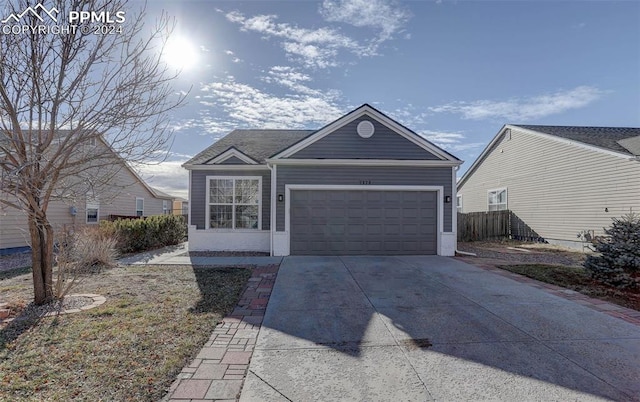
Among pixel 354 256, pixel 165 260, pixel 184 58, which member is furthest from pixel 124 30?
pixel 354 256

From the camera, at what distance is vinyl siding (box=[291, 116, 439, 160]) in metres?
11.0

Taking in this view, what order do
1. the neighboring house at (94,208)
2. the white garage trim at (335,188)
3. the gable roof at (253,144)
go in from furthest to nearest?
the gable roof at (253,144) < the white garage trim at (335,188) < the neighboring house at (94,208)

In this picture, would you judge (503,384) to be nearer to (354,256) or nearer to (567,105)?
(354,256)

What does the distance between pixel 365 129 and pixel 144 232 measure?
9177 mm

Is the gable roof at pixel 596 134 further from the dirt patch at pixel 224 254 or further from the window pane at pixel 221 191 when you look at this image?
the window pane at pixel 221 191

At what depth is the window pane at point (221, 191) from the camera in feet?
40.0

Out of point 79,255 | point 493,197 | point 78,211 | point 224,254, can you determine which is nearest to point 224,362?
point 79,255

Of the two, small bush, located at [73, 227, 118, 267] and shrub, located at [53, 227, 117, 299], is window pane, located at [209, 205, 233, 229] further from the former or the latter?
small bush, located at [73, 227, 118, 267]

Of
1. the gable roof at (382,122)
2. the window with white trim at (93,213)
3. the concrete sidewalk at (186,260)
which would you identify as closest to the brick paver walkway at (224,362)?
the concrete sidewalk at (186,260)

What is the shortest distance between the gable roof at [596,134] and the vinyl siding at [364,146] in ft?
26.8

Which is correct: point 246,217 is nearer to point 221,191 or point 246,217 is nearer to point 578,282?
point 221,191

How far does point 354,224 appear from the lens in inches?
429

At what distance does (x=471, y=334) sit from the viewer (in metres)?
4.13

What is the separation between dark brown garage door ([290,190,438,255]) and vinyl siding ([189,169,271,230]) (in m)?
1.69
